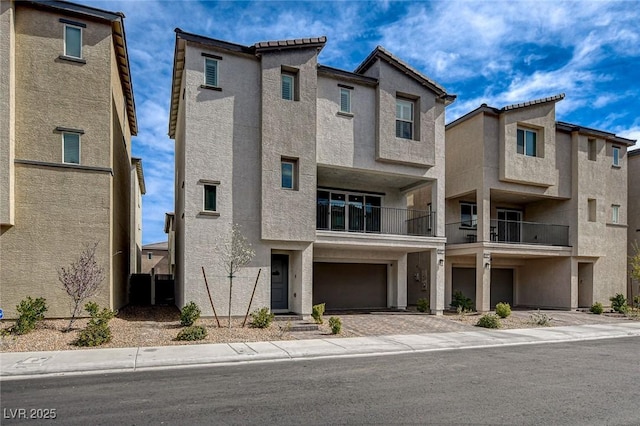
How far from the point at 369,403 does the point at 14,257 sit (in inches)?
454

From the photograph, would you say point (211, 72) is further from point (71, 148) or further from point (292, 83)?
point (71, 148)

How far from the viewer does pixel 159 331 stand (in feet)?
42.9

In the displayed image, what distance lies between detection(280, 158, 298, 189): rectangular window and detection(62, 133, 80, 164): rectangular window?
22.0 ft

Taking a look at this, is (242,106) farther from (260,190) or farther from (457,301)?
(457,301)

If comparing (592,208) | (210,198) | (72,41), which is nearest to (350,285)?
(210,198)

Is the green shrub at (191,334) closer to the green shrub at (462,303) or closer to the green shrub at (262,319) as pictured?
the green shrub at (262,319)

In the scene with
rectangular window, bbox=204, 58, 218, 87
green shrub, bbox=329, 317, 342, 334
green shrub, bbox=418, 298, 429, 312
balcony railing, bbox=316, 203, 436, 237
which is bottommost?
green shrub, bbox=418, 298, 429, 312

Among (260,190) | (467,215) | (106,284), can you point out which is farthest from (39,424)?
(467,215)

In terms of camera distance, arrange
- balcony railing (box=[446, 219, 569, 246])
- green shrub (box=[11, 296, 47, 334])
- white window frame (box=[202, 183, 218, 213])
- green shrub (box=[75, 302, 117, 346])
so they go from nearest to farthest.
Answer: green shrub (box=[75, 302, 117, 346]) → green shrub (box=[11, 296, 47, 334]) → white window frame (box=[202, 183, 218, 213]) → balcony railing (box=[446, 219, 569, 246])

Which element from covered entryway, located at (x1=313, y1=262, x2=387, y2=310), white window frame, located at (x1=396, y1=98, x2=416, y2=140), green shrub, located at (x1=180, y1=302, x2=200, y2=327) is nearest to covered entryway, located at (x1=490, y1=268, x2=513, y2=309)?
covered entryway, located at (x1=313, y1=262, x2=387, y2=310)

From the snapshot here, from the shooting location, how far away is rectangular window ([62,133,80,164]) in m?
13.7

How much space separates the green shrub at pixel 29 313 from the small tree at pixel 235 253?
5.37m

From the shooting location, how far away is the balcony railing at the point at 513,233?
75.7 ft

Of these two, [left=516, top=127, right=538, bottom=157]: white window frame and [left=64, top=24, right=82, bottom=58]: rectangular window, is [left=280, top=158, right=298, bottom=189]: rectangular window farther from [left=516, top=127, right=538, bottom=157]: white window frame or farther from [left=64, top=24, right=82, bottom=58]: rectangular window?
[left=516, top=127, right=538, bottom=157]: white window frame
